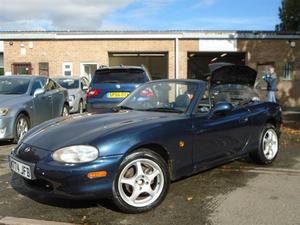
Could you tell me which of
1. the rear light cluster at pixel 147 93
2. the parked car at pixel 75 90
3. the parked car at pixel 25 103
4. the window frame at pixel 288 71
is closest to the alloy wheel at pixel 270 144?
the rear light cluster at pixel 147 93

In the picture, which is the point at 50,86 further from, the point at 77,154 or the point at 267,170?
the point at 77,154

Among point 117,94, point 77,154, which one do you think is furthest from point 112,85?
point 77,154

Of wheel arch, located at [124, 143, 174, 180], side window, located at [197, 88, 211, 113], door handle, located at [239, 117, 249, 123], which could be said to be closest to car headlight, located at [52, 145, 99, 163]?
wheel arch, located at [124, 143, 174, 180]

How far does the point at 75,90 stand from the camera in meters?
17.2

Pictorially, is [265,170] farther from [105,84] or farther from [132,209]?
[105,84]

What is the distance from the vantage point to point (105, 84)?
11.4 meters

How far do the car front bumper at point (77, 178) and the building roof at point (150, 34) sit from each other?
1803 cm

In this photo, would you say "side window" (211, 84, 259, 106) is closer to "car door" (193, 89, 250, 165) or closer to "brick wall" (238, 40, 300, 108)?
"car door" (193, 89, 250, 165)

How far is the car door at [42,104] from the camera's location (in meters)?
10.3

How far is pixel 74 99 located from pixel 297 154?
1004 cm

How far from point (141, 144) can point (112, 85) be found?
258 inches

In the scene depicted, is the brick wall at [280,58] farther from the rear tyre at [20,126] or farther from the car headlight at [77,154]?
the car headlight at [77,154]

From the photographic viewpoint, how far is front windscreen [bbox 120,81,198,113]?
5.86 metres

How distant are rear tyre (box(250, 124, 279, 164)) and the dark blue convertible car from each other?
146 mm
